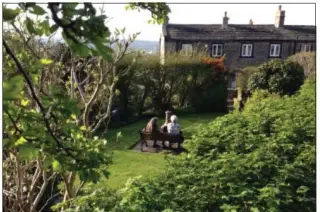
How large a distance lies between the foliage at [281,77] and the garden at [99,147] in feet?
15.3

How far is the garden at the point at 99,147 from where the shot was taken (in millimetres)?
1281

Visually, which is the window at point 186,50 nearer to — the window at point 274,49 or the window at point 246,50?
the window at point 246,50

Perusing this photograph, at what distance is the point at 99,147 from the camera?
1838 mm

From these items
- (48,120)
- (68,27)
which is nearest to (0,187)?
(48,120)

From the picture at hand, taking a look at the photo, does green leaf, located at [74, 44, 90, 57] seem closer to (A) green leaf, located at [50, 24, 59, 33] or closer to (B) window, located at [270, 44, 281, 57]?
(A) green leaf, located at [50, 24, 59, 33]

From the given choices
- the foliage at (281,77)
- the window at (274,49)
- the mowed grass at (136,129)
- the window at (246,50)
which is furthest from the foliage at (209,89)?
the window at (274,49)

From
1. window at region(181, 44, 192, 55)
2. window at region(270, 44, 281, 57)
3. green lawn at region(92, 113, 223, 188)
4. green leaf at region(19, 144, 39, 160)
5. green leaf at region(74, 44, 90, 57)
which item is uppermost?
window at region(270, 44, 281, 57)

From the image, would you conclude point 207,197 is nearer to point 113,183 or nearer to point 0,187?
point 0,187

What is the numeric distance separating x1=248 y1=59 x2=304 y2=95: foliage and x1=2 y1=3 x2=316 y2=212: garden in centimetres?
467

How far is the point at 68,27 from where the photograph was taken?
1124mm

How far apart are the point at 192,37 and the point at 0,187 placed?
688 inches

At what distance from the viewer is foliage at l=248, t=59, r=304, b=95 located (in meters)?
11.0

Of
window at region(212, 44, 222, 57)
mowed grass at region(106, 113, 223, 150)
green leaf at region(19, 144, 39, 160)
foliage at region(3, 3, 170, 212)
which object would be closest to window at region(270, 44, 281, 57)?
window at region(212, 44, 222, 57)

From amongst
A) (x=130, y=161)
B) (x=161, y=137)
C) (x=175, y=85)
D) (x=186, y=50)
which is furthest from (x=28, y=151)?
(x=186, y=50)
